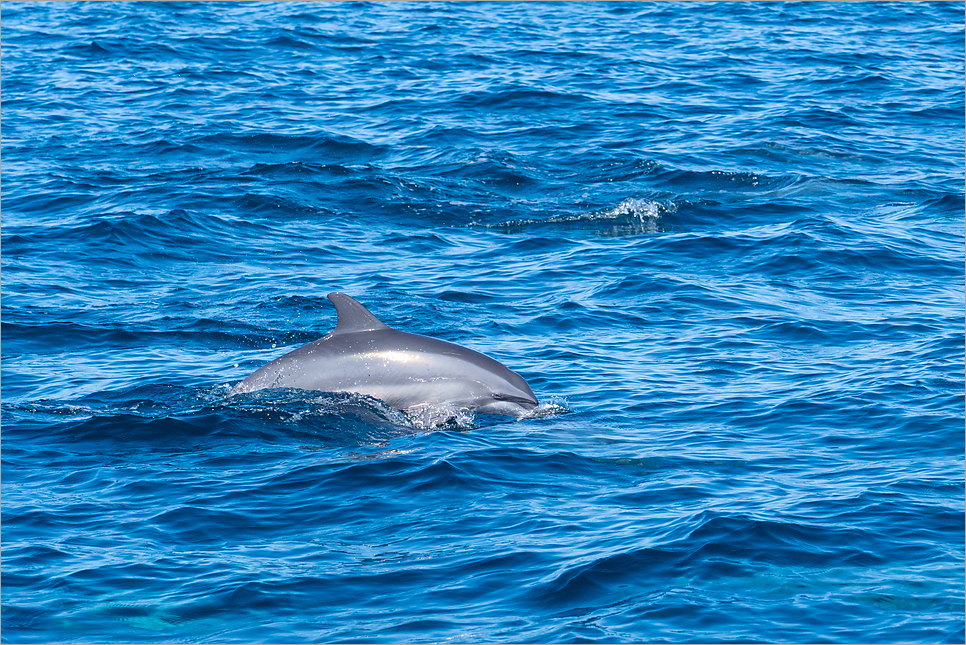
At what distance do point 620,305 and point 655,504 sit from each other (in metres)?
8.30

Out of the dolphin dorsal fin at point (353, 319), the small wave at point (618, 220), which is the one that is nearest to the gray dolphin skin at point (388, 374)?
the dolphin dorsal fin at point (353, 319)

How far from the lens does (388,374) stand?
56.1 ft

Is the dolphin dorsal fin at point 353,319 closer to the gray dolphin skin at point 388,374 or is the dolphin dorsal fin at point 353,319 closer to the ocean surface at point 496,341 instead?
the gray dolphin skin at point 388,374

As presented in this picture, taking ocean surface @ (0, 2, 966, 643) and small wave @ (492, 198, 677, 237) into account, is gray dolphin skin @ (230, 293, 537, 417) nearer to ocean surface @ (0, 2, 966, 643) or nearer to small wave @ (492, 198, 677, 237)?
ocean surface @ (0, 2, 966, 643)

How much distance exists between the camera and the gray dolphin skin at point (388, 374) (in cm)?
1700

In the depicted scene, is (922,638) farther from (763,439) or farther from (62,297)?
(62,297)

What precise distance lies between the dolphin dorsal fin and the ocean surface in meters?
1.11

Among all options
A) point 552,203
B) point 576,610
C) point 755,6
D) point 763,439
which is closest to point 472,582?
point 576,610

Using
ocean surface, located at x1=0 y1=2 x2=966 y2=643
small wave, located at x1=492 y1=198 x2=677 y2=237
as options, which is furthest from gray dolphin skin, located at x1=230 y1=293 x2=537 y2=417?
small wave, located at x1=492 y1=198 x2=677 y2=237

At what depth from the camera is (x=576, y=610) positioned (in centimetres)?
1158

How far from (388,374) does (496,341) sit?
358 cm

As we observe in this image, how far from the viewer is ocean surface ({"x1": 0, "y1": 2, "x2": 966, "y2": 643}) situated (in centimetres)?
1208

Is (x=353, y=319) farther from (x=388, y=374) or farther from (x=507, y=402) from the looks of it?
(x=507, y=402)

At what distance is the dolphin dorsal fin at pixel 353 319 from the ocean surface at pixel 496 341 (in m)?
1.11
